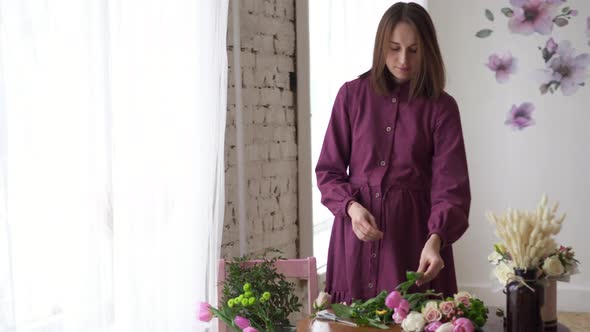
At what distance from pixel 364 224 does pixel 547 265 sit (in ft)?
1.53

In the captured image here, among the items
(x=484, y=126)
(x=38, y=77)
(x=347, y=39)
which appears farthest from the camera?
(x=484, y=126)

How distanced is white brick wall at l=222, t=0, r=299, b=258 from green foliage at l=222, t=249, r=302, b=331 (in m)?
0.71

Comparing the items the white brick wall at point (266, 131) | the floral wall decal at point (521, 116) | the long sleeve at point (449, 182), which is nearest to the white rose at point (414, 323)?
the long sleeve at point (449, 182)

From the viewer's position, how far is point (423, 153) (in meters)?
2.38

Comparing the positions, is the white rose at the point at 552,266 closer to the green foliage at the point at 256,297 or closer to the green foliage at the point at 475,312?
the green foliage at the point at 475,312

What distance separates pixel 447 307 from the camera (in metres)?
1.85


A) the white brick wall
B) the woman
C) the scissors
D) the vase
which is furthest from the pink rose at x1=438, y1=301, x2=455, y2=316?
the white brick wall

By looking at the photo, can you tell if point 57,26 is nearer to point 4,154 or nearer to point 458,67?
point 4,154

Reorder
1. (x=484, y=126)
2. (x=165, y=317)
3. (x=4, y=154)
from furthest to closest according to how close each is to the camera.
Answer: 1. (x=484, y=126)
2. (x=165, y=317)
3. (x=4, y=154)

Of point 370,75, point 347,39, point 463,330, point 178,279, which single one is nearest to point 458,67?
point 347,39

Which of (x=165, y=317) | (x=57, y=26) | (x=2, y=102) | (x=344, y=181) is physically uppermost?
(x=57, y=26)

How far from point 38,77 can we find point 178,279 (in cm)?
79

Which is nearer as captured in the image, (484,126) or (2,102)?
(2,102)

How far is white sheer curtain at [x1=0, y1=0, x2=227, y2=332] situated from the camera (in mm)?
1821
